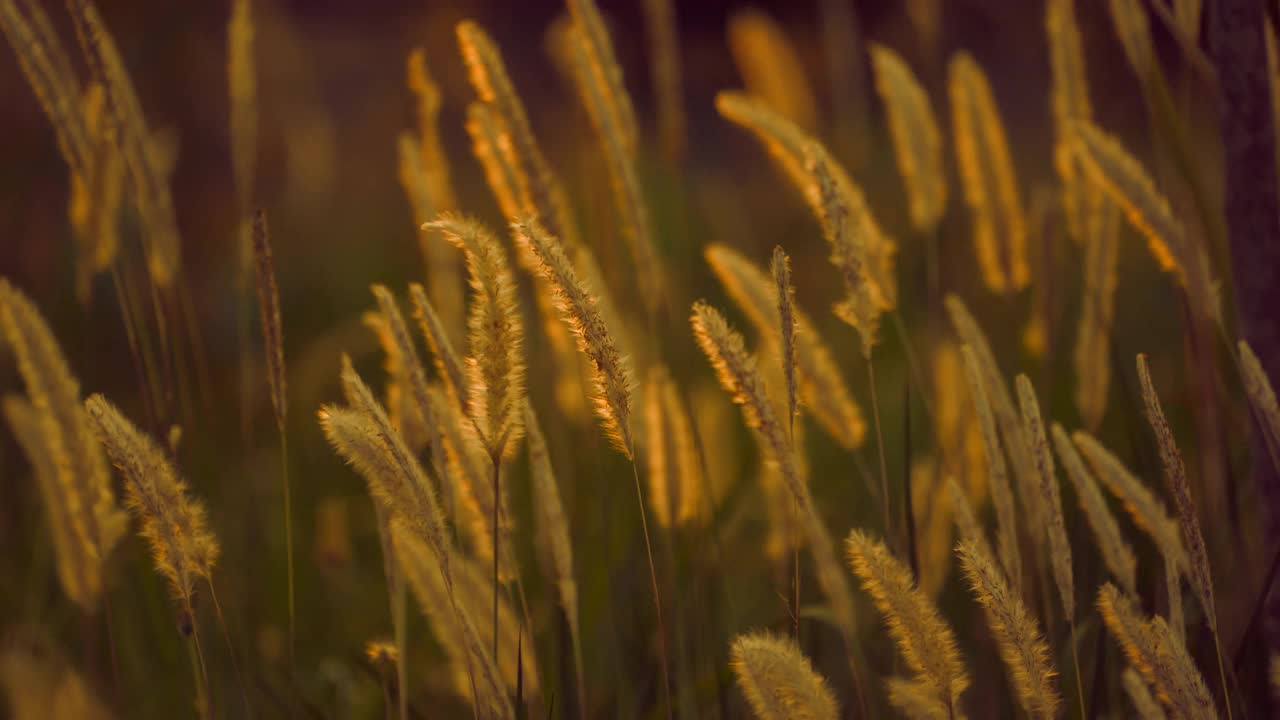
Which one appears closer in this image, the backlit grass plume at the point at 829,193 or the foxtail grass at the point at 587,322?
the foxtail grass at the point at 587,322

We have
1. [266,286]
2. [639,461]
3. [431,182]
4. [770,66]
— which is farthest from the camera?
[770,66]

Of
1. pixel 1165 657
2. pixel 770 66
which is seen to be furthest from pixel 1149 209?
pixel 770 66

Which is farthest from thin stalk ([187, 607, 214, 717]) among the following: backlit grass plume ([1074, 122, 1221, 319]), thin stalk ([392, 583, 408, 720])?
backlit grass plume ([1074, 122, 1221, 319])

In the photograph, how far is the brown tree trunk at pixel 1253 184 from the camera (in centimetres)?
71

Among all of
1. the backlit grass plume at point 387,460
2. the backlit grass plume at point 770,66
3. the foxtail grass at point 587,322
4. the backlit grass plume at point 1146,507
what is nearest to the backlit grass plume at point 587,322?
the foxtail grass at point 587,322

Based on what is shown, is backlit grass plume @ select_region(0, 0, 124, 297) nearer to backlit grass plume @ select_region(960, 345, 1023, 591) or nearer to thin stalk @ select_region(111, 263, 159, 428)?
thin stalk @ select_region(111, 263, 159, 428)

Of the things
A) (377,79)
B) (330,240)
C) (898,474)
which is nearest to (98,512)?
(898,474)

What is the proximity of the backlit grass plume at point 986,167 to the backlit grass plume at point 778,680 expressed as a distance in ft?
1.91

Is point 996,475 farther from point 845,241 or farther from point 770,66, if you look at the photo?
point 770,66

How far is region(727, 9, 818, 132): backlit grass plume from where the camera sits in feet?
5.29

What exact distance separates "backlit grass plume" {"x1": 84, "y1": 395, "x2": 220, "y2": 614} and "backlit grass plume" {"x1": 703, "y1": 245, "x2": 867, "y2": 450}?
1.36 feet

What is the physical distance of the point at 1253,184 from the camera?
0.71m

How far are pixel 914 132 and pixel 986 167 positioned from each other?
9 centimetres

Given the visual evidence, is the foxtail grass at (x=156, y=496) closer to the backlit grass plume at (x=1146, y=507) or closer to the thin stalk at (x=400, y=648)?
the thin stalk at (x=400, y=648)
